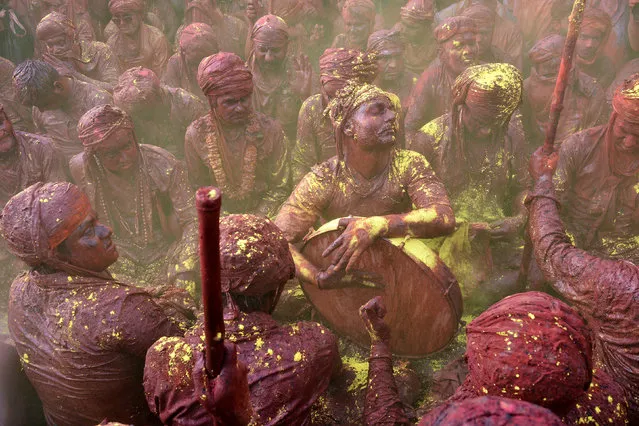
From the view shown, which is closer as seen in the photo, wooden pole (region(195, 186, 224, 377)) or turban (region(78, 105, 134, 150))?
wooden pole (region(195, 186, 224, 377))

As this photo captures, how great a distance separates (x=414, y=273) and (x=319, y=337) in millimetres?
1013

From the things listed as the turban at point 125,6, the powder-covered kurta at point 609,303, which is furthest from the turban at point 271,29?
the powder-covered kurta at point 609,303

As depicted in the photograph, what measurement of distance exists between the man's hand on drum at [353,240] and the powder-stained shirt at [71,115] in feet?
15.0

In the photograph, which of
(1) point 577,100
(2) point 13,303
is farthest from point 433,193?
(1) point 577,100

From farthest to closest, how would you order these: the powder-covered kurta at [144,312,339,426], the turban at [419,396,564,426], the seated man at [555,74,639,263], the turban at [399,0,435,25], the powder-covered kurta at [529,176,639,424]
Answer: the turban at [399,0,435,25] → the seated man at [555,74,639,263] → the powder-covered kurta at [529,176,639,424] → the powder-covered kurta at [144,312,339,426] → the turban at [419,396,564,426]

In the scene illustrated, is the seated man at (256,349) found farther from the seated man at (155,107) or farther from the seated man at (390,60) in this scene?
the seated man at (390,60)

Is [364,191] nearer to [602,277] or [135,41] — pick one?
[602,277]

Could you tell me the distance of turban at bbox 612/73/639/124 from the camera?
3791mm

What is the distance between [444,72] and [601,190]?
3128mm

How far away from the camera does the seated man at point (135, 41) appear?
8.79m

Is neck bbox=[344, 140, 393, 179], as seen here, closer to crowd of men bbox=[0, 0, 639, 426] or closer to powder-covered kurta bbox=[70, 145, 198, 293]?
crowd of men bbox=[0, 0, 639, 426]

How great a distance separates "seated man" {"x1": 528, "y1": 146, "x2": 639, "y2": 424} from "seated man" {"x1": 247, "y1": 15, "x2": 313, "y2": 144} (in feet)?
14.3

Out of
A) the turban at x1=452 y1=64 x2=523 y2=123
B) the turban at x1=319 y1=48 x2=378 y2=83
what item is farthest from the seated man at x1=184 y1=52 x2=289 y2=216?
the turban at x1=452 y1=64 x2=523 y2=123

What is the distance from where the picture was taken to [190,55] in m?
8.05
